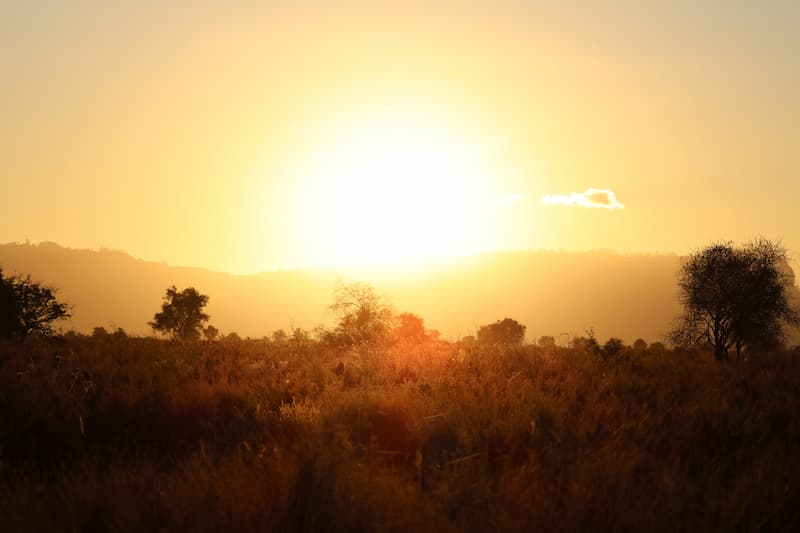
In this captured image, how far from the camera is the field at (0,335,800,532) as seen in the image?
3777 mm

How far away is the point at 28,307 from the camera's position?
73.7 feet

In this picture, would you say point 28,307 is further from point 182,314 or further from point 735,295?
point 182,314

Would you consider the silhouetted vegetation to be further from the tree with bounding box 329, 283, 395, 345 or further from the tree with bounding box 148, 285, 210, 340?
the tree with bounding box 148, 285, 210, 340

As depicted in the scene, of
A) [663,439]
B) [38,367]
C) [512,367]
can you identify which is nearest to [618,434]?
[663,439]

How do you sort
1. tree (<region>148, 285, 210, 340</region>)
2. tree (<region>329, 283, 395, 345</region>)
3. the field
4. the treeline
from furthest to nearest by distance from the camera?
tree (<region>148, 285, 210, 340</region>)
tree (<region>329, 283, 395, 345</region>)
the treeline
the field

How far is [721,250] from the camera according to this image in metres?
26.2

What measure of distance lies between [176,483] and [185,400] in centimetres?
306

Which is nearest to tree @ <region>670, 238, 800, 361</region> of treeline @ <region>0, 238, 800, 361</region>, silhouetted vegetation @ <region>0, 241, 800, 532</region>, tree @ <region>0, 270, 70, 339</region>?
treeline @ <region>0, 238, 800, 361</region>

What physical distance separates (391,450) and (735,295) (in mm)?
25109

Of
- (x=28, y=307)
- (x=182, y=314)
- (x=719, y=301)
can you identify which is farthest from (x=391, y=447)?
(x=182, y=314)

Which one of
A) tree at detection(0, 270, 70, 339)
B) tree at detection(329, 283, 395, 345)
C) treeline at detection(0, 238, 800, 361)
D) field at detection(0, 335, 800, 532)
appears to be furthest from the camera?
tree at detection(329, 283, 395, 345)

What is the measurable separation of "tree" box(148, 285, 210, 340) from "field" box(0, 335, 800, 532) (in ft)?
169

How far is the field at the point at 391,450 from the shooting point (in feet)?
12.4

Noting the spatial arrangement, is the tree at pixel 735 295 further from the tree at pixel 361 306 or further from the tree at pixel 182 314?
the tree at pixel 182 314
